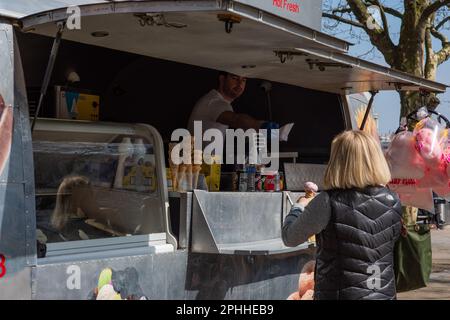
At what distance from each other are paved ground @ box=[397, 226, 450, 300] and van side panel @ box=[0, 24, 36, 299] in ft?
19.2

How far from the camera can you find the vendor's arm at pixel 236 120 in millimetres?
5469

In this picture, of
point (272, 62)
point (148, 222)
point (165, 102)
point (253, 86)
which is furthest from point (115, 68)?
point (148, 222)

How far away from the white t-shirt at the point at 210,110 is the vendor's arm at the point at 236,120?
1.5 inches

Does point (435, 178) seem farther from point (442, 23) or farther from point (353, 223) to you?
point (442, 23)

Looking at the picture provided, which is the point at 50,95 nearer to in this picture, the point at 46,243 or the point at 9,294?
the point at 46,243

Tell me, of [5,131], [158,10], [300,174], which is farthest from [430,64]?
[5,131]

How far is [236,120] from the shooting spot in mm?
5461

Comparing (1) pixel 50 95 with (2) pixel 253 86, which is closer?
(1) pixel 50 95

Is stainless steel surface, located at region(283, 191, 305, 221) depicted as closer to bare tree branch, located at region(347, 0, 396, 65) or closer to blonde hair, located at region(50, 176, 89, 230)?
blonde hair, located at region(50, 176, 89, 230)

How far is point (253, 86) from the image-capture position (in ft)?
20.6

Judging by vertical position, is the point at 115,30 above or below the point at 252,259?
above

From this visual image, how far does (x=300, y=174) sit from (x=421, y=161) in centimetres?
101

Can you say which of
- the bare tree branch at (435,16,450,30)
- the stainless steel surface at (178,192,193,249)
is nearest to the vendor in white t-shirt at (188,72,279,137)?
the stainless steel surface at (178,192,193,249)

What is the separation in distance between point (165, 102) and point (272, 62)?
1.63 m
